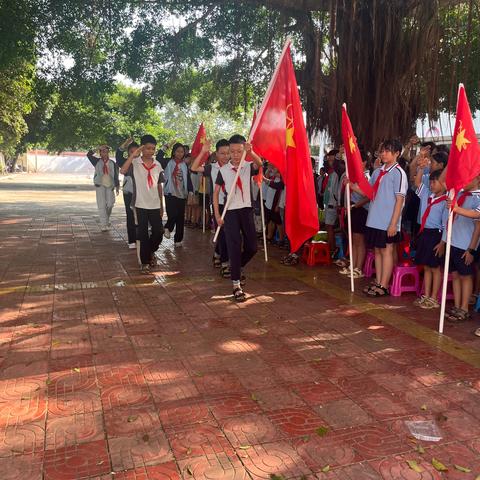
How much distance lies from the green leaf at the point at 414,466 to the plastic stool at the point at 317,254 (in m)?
4.62

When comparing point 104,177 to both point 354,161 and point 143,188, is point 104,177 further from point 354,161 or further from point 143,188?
point 354,161

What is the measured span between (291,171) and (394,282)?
5.66ft

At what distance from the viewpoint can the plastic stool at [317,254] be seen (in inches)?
273

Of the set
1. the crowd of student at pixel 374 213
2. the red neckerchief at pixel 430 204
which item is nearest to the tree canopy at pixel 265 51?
the crowd of student at pixel 374 213

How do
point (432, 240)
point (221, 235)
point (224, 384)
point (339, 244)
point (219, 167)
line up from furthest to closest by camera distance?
point (339, 244) → point (221, 235) → point (219, 167) → point (432, 240) → point (224, 384)

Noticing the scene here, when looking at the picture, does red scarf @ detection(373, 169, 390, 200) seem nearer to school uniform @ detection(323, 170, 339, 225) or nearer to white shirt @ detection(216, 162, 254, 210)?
white shirt @ detection(216, 162, 254, 210)

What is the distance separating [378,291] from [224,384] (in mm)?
2702

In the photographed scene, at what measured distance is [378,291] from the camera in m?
5.24

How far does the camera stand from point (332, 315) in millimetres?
4602

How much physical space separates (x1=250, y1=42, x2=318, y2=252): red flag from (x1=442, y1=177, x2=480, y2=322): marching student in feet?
4.42

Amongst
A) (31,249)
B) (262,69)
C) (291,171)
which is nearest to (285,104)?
(291,171)

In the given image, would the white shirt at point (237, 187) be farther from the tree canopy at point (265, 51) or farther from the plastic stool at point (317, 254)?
the tree canopy at point (265, 51)

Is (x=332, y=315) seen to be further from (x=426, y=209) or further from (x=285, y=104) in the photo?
(x=285, y=104)

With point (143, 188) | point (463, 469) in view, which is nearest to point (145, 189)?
point (143, 188)
